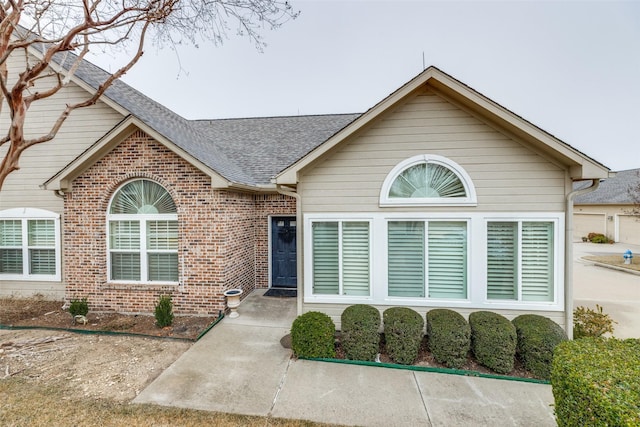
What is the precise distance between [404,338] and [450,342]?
2.41ft

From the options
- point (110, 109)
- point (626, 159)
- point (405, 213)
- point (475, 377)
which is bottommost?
point (475, 377)

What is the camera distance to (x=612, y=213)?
21844 millimetres

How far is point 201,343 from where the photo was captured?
5496 millimetres

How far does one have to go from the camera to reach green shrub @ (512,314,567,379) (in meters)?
4.43

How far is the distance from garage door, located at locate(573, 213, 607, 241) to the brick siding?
2951 cm

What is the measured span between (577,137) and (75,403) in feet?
150

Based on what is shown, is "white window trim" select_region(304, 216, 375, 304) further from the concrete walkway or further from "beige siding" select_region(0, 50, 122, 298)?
"beige siding" select_region(0, 50, 122, 298)

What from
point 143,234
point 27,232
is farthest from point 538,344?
point 27,232

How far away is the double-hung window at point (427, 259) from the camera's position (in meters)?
5.66

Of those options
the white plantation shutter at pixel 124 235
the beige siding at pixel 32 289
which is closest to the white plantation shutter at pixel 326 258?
the white plantation shutter at pixel 124 235

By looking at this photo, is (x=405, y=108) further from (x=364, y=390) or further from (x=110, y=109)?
(x=110, y=109)

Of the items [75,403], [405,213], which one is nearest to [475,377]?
[405,213]

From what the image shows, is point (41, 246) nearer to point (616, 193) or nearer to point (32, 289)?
point (32, 289)

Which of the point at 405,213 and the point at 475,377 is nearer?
the point at 475,377
